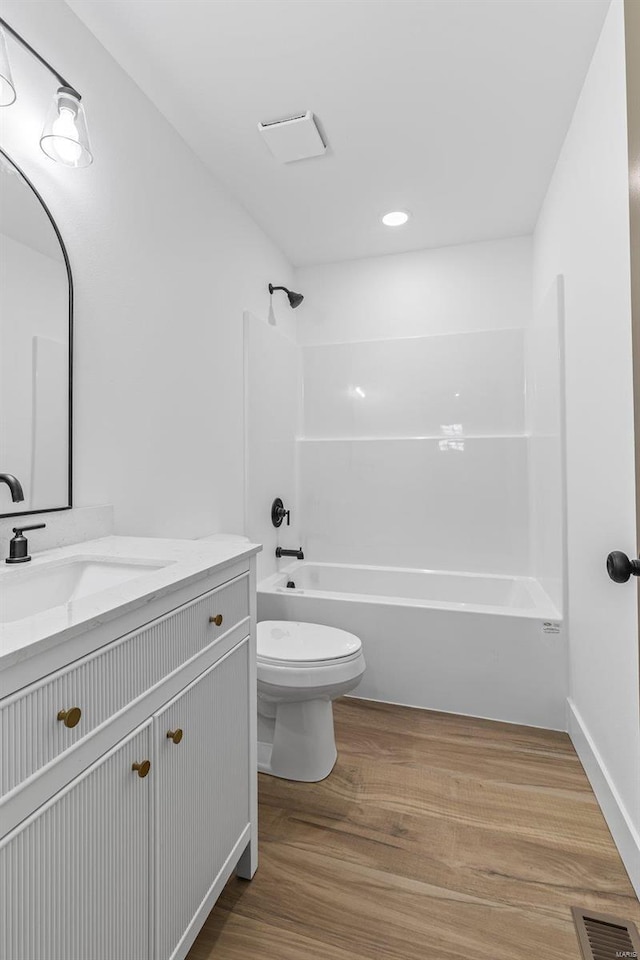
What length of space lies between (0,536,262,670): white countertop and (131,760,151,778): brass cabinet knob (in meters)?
0.29

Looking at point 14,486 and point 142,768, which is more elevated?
point 14,486

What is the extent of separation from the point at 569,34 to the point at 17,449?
6.90 ft

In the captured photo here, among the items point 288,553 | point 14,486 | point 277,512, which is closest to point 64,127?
point 14,486

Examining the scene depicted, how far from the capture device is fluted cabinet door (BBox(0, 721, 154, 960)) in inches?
25.4

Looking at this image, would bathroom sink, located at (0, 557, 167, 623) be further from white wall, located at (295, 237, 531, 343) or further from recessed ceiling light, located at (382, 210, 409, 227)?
white wall, located at (295, 237, 531, 343)

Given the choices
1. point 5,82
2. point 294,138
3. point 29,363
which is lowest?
point 29,363

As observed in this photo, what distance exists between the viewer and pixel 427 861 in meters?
1.40

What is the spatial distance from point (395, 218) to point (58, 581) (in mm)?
2553

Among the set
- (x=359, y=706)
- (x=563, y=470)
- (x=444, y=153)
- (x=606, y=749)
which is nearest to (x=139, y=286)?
(x=444, y=153)

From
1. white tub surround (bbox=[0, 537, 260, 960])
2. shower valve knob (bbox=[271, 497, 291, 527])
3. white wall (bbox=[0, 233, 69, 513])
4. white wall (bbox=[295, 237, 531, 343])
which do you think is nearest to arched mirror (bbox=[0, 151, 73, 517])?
white wall (bbox=[0, 233, 69, 513])

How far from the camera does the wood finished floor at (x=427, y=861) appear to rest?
1.16 m

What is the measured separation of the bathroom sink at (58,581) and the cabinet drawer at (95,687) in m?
0.19

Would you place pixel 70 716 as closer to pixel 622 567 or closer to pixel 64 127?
pixel 622 567

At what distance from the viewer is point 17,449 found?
124 centimetres
